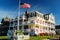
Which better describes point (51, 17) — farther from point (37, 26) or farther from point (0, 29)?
point (0, 29)

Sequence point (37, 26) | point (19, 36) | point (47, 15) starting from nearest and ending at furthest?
point (19, 36), point (37, 26), point (47, 15)

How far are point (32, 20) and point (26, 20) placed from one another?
94.8 inches

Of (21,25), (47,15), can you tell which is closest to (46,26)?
(47,15)

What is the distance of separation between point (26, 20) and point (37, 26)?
3247 mm

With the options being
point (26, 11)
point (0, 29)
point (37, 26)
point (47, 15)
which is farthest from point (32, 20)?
point (0, 29)

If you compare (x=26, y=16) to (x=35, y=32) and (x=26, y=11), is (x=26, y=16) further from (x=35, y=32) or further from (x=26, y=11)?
(x=35, y=32)

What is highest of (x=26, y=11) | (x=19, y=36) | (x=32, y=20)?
(x=26, y=11)

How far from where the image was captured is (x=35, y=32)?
36562 mm

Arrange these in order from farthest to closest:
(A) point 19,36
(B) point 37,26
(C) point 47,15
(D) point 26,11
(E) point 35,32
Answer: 1. (C) point 47,15
2. (D) point 26,11
3. (B) point 37,26
4. (E) point 35,32
5. (A) point 19,36

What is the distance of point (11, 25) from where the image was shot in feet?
140

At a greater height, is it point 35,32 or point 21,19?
point 21,19

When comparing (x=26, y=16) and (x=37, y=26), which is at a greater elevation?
(x=26, y=16)

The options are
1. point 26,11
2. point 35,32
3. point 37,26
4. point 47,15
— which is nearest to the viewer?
point 35,32

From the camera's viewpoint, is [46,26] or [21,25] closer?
[21,25]
